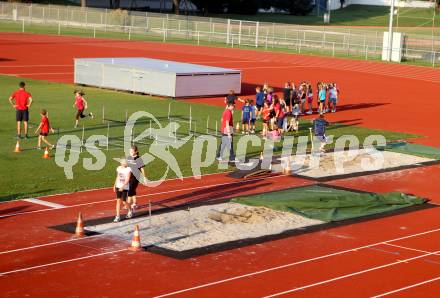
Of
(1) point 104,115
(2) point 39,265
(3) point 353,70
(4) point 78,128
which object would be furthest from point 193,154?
(3) point 353,70

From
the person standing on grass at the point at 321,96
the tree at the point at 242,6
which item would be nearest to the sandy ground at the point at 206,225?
the person standing on grass at the point at 321,96

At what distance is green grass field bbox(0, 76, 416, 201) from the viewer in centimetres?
2378

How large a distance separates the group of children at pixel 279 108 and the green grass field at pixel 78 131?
2.88 ft

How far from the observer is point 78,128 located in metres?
31.8

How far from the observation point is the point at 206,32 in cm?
8162

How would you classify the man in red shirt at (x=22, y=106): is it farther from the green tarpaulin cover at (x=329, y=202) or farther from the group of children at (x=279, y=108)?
the green tarpaulin cover at (x=329, y=202)

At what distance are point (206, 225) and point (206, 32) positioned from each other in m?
62.6

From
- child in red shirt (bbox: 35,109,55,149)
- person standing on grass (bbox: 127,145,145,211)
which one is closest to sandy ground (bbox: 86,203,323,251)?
person standing on grass (bbox: 127,145,145,211)

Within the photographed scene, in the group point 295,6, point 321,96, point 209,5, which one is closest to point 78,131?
point 321,96

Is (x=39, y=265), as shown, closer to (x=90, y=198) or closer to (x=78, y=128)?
(x=90, y=198)

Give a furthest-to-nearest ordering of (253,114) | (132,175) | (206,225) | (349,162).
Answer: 1. (253,114)
2. (349,162)
3. (206,225)
4. (132,175)

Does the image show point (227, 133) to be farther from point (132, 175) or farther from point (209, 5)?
point (209, 5)

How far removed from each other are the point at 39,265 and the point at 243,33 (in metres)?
66.3

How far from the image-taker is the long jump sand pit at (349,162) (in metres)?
27.5
